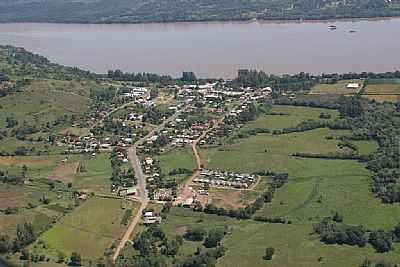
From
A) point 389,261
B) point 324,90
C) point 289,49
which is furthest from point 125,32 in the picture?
point 389,261

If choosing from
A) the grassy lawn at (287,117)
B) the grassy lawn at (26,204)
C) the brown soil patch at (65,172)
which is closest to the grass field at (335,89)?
the grassy lawn at (287,117)

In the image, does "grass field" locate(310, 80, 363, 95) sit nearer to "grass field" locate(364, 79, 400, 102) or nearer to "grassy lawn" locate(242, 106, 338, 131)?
"grass field" locate(364, 79, 400, 102)

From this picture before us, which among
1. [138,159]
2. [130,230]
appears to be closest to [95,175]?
[138,159]

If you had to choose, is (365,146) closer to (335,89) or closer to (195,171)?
(195,171)

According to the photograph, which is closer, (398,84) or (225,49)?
(398,84)

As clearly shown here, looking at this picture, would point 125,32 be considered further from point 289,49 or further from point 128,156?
point 128,156
